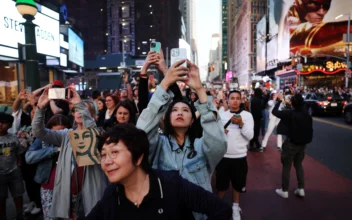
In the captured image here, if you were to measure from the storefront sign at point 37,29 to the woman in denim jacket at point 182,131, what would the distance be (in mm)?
9242

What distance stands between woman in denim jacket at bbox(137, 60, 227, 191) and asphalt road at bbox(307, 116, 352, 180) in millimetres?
5628

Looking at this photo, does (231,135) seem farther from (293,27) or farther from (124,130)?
(293,27)

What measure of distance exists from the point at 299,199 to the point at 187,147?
3.87m

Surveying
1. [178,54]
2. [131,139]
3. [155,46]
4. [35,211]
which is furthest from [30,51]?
[131,139]

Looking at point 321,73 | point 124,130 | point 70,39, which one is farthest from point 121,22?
point 124,130

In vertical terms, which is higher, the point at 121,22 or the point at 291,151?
the point at 121,22

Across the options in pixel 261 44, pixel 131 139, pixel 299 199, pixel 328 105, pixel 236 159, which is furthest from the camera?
pixel 261 44

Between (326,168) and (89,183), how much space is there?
6.42 meters

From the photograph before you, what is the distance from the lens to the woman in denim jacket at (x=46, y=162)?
130 inches

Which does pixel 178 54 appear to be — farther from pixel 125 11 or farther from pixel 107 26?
pixel 107 26

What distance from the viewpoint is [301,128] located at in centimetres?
503

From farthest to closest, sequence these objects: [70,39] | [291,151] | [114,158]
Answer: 1. [70,39]
2. [291,151]
3. [114,158]

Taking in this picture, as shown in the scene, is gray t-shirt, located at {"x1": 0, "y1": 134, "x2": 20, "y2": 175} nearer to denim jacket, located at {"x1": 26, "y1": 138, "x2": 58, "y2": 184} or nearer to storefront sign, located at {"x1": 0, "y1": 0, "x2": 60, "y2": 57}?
denim jacket, located at {"x1": 26, "y1": 138, "x2": 58, "y2": 184}

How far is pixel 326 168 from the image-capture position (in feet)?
23.1
